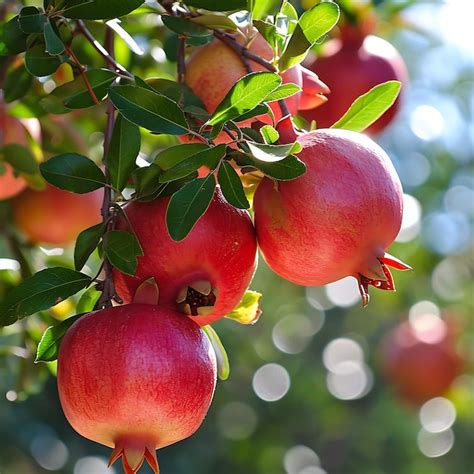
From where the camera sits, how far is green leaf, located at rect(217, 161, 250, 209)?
80 cm

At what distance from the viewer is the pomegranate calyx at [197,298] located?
0.82 meters

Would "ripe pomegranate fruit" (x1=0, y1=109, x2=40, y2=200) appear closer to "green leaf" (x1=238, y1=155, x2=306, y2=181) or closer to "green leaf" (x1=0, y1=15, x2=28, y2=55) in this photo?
"green leaf" (x1=0, y1=15, x2=28, y2=55)

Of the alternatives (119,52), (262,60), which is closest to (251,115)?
(262,60)

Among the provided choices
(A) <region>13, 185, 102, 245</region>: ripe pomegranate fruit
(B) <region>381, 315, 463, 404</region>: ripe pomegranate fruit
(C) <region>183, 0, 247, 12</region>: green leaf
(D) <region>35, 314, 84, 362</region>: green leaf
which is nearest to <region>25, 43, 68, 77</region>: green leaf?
(C) <region>183, 0, 247, 12</region>: green leaf

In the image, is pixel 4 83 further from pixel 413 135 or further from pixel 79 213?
pixel 413 135

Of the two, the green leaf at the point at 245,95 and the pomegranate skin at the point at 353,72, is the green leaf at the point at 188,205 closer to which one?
the green leaf at the point at 245,95

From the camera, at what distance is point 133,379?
2.42 feet

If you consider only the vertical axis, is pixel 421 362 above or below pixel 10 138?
below

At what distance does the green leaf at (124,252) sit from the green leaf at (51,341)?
86 mm

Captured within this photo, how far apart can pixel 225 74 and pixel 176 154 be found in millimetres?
211

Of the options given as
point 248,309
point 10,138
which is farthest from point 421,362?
point 248,309

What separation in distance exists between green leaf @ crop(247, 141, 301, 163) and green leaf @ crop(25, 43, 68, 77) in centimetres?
26

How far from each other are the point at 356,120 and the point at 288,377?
9.68 feet

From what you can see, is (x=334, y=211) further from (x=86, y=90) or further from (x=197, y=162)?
(x=86, y=90)
